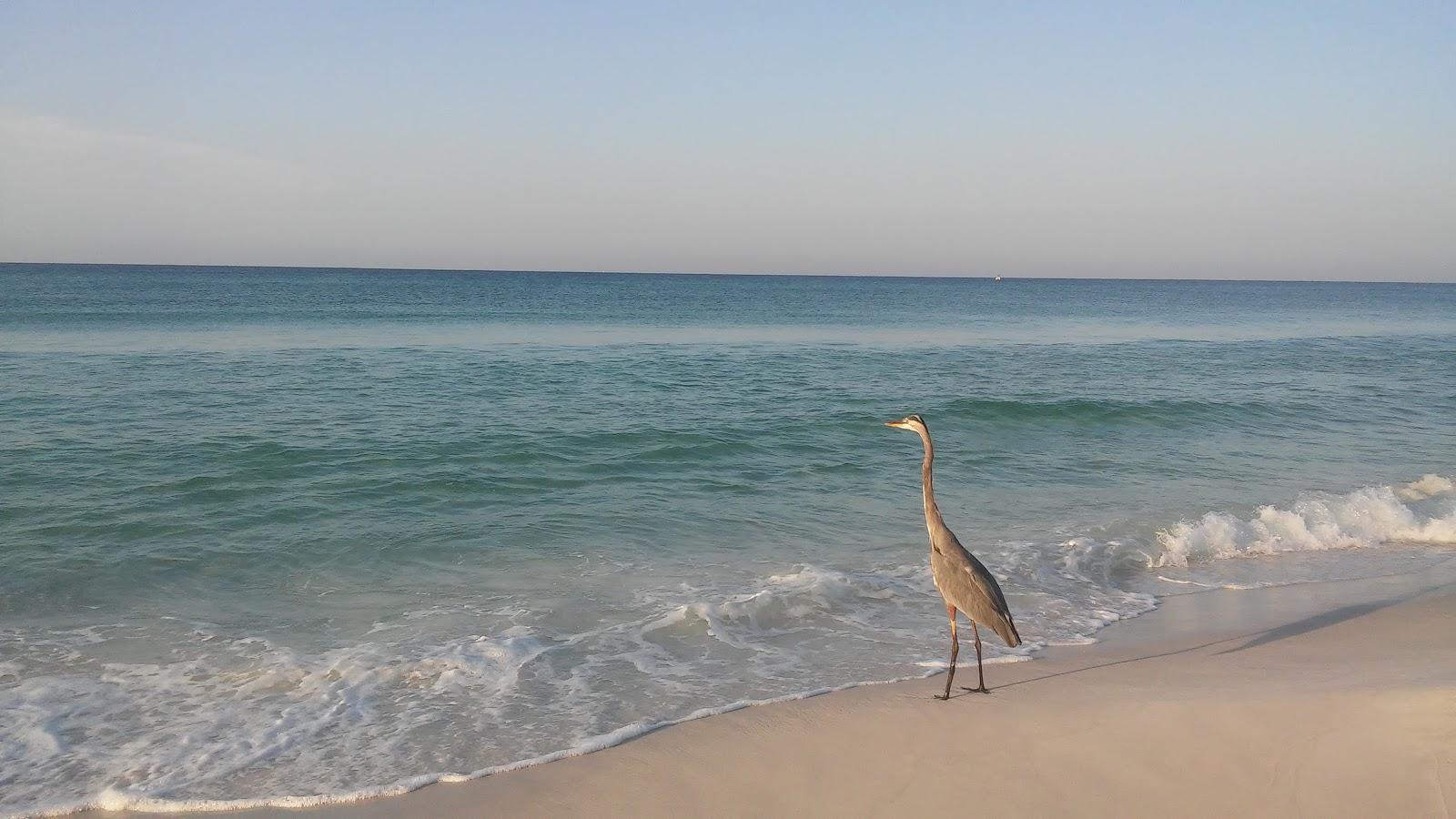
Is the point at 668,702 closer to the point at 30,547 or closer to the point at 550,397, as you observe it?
the point at 30,547

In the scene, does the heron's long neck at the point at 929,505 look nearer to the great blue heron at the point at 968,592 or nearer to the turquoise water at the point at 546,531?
the great blue heron at the point at 968,592

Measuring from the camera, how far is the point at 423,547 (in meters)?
9.27

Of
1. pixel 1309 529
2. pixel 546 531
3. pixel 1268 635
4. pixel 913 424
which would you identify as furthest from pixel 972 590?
pixel 1309 529

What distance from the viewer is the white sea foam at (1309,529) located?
9922 mm

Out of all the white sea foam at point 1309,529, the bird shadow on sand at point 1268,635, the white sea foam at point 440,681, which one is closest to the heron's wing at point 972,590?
the bird shadow on sand at point 1268,635

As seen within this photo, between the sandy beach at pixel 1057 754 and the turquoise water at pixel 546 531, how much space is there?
1.48 feet

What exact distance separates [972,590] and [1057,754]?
1244mm

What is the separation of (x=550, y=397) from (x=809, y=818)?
14.3 meters

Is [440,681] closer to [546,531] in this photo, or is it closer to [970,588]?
[970,588]

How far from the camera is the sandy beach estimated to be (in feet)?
14.8

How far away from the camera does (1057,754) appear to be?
4918mm

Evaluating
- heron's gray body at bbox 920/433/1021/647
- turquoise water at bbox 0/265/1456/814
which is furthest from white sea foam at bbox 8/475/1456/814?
heron's gray body at bbox 920/433/1021/647

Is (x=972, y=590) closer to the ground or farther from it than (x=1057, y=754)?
farther from it

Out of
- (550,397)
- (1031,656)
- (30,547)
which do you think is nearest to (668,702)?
(1031,656)
